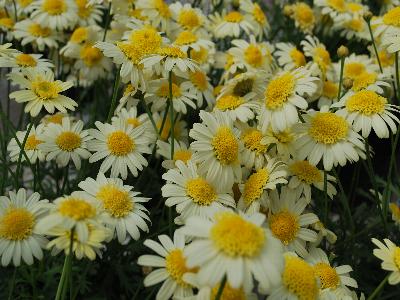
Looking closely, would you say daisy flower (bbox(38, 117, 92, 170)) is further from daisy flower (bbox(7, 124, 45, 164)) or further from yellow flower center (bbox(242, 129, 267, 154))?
yellow flower center (bbox(242, 129, 267, 154))

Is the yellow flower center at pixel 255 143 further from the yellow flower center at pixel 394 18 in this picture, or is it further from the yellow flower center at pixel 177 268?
the yellow flower center at pixel 394 18

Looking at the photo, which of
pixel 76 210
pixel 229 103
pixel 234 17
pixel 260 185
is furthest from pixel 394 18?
pixel 76 210

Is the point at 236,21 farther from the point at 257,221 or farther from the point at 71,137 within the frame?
the point at 257,221

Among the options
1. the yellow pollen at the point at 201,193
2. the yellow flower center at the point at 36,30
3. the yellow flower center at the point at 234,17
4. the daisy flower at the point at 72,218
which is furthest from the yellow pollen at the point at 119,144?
the yellow flower center at the point at 234,17

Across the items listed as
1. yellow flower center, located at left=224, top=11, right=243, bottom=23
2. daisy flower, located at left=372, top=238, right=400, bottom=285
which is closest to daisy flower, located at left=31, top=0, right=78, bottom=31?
yellow flower center, located at left=224, top=11, right=243, bottom=23

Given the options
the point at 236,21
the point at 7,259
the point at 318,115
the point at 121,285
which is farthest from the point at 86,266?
the point at 236,21
